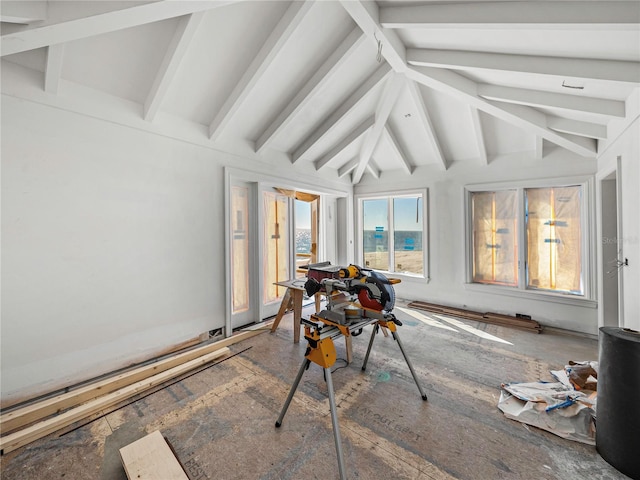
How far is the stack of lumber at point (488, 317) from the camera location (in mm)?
3522

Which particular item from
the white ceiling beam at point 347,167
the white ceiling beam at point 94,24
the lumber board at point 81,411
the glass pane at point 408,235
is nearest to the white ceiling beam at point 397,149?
the glass pane at point 408,235

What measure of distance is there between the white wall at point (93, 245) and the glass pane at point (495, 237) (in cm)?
422

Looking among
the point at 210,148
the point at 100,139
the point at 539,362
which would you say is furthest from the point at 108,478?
the point at 539,362

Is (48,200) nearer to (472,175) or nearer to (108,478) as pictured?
(108,478)

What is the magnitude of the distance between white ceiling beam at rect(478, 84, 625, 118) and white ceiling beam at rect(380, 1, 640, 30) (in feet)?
3.33

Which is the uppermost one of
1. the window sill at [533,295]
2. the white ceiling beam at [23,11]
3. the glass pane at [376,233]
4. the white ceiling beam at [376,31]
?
the white ceiling beam at [376,31]

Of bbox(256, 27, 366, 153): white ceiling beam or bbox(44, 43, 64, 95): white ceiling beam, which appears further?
bbox(256, 27, 366, 153): white ceiling beam

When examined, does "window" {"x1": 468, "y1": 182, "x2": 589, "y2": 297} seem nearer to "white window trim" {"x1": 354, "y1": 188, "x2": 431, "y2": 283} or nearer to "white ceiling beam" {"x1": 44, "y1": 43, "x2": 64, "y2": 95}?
"white window trim" {"x1": 354, "y1": 188, "x2": 431, "y2": 283}

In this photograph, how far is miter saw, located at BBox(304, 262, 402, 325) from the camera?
1695 millimetres

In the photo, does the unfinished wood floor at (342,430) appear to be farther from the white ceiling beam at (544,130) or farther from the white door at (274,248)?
the white ceiling beam at (544,130)

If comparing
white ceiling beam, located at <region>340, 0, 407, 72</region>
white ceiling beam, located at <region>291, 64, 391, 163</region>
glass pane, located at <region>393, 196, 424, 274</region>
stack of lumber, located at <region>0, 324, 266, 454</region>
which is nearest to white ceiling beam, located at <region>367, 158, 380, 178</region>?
glass pane, located at <region>393, 196, 424, 274</region>

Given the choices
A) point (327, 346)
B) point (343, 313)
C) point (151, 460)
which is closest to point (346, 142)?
point (343, 313)

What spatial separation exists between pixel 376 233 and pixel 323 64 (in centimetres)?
352

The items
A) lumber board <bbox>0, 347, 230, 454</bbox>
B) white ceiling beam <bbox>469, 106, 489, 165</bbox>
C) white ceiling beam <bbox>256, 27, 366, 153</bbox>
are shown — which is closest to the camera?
lumber board <bbox>0, 347, 230, 454</bbox>
